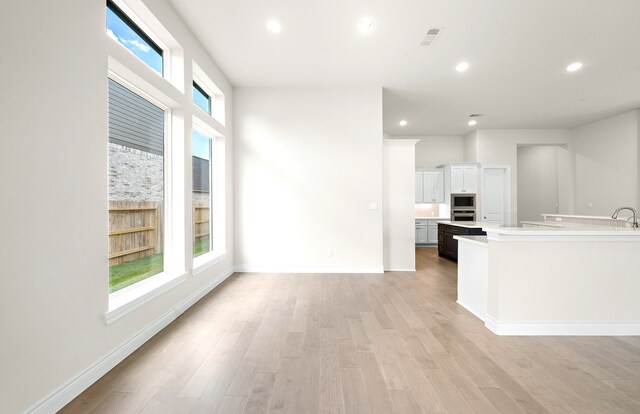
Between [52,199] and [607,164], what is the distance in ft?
Result: 33.2

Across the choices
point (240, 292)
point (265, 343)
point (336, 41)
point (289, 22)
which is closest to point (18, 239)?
point (265, 343)

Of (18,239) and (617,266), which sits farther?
(617,266)

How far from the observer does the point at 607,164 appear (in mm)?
6852

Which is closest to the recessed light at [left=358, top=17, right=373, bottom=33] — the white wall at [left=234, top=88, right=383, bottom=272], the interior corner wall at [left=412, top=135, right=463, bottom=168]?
the white wall at [left=234, top=88, right=383, bottom=272]

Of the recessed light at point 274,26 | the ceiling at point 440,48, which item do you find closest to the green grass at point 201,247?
the ceiling at point 440,48

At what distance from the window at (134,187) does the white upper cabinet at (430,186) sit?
22.6ft

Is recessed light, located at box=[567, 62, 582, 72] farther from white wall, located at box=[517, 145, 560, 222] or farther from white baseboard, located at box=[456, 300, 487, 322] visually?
white wall, located at box=[517, 145, 560, 222]

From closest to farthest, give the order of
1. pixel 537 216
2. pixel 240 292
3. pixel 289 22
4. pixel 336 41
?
pixel 289 22 → pixel 336 41 → pixel 240 292 → pixel 537 216

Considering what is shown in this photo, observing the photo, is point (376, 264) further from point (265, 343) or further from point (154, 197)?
point (154, 197)

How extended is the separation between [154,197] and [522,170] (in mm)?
11391

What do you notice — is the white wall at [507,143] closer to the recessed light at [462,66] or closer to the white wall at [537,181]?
the white wall at [537,181]

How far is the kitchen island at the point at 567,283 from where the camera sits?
266 centimetres

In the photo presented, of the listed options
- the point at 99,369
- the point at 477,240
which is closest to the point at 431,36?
the point at 477,240

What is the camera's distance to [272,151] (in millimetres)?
5082
